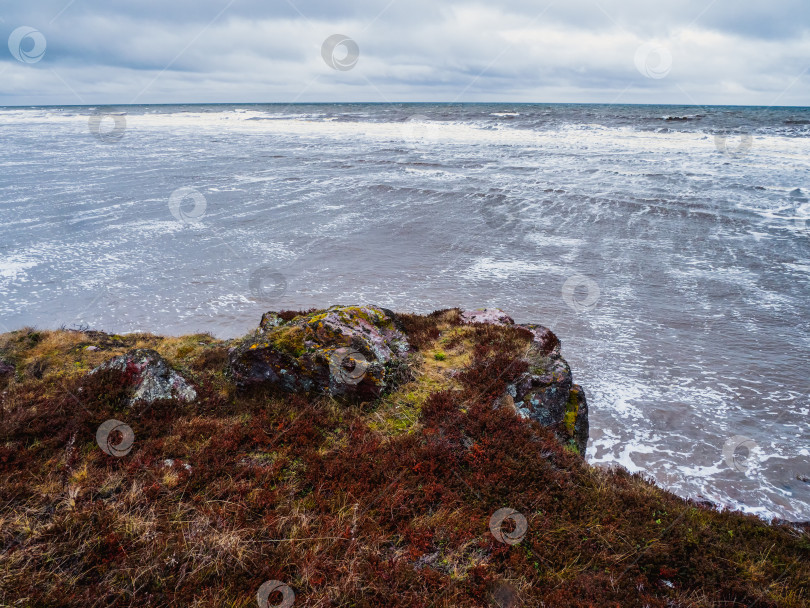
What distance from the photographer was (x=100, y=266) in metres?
14.0

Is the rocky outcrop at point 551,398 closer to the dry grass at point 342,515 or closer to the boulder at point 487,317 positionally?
the dry grass at point 342,515

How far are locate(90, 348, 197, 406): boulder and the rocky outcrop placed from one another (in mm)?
4363

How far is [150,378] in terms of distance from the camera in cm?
597

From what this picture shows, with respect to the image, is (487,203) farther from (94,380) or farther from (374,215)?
(94,380)

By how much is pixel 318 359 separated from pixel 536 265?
10110 mm

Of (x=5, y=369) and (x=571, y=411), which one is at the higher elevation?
(x=5, y=369)

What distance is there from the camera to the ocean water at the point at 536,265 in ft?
25.2

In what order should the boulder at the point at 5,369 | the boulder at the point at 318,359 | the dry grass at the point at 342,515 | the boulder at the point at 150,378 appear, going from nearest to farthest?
1. the dry grass at the point at 342,515
2. the boulder at the point at 150,378
3. the boulder at the point at 318,359
4. the boulder at the point at 5,369

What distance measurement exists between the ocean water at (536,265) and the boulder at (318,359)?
372cm

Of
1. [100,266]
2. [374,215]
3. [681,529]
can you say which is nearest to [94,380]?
[681,529]

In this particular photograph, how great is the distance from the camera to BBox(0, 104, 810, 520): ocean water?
7688mm

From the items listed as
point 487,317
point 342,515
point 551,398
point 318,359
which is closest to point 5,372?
point 318,359

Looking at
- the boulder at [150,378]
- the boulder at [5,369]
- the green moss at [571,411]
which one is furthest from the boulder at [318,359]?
the boulder at [5,369]

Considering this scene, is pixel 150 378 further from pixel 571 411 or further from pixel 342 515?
pixel 571 411
